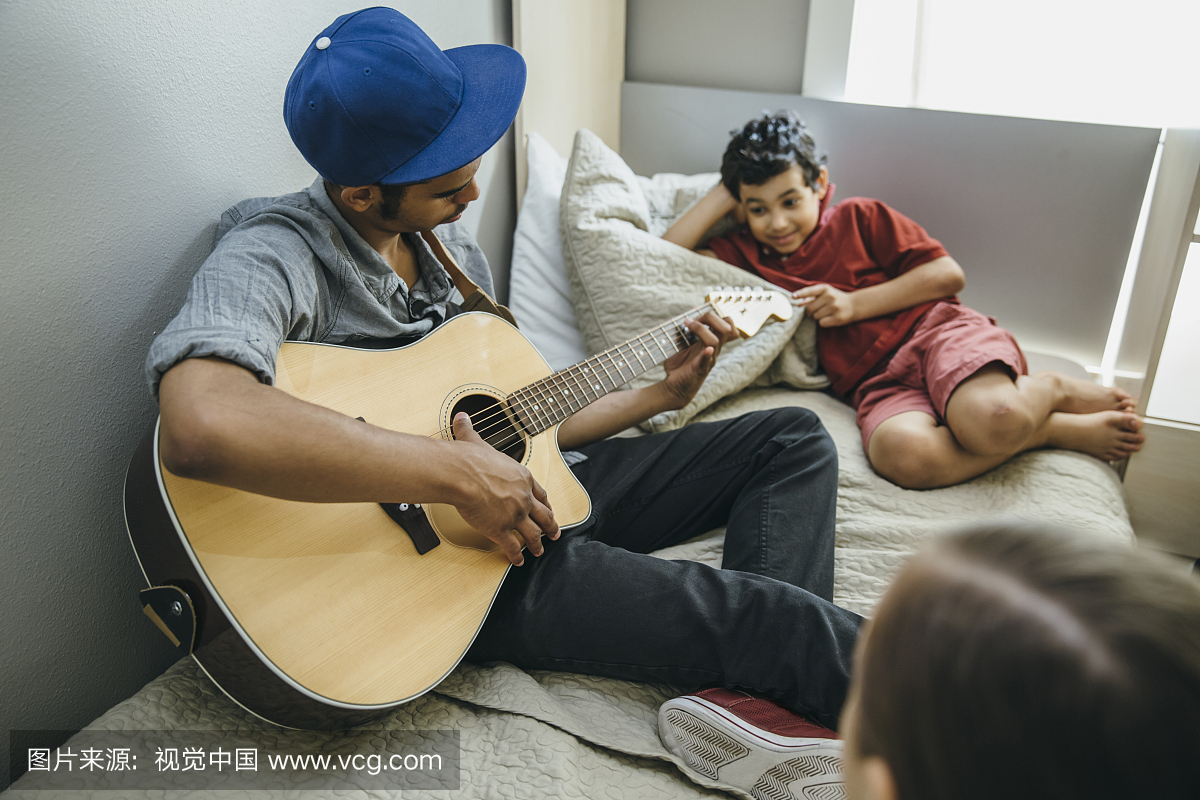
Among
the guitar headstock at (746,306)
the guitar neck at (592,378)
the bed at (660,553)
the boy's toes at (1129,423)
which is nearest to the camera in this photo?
the bed at (660,553)

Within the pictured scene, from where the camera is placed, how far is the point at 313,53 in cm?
83

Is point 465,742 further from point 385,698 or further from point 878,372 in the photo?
point 878,372

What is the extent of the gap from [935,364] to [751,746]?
3.23 ft

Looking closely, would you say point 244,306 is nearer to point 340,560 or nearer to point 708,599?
point 340,560

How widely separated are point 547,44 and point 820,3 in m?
0.86

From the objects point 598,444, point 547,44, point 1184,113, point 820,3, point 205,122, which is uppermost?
point 820,3

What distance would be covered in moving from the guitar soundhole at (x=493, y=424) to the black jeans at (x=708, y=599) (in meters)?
0.15

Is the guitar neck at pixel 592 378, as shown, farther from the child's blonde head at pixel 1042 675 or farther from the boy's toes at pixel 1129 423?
the boy's toes at pixel 1129 423

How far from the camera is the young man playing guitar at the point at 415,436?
69 cm

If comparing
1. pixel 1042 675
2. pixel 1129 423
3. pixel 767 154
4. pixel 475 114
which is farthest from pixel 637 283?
pixel 1042 675

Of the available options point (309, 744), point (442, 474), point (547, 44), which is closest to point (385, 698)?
point (309, 744)

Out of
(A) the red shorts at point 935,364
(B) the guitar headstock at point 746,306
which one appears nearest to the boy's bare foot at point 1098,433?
(A) the red shorts at point 935,364

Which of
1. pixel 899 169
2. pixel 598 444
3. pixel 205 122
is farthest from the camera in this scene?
pixel 899 169

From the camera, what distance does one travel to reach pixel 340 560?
0.78 m
